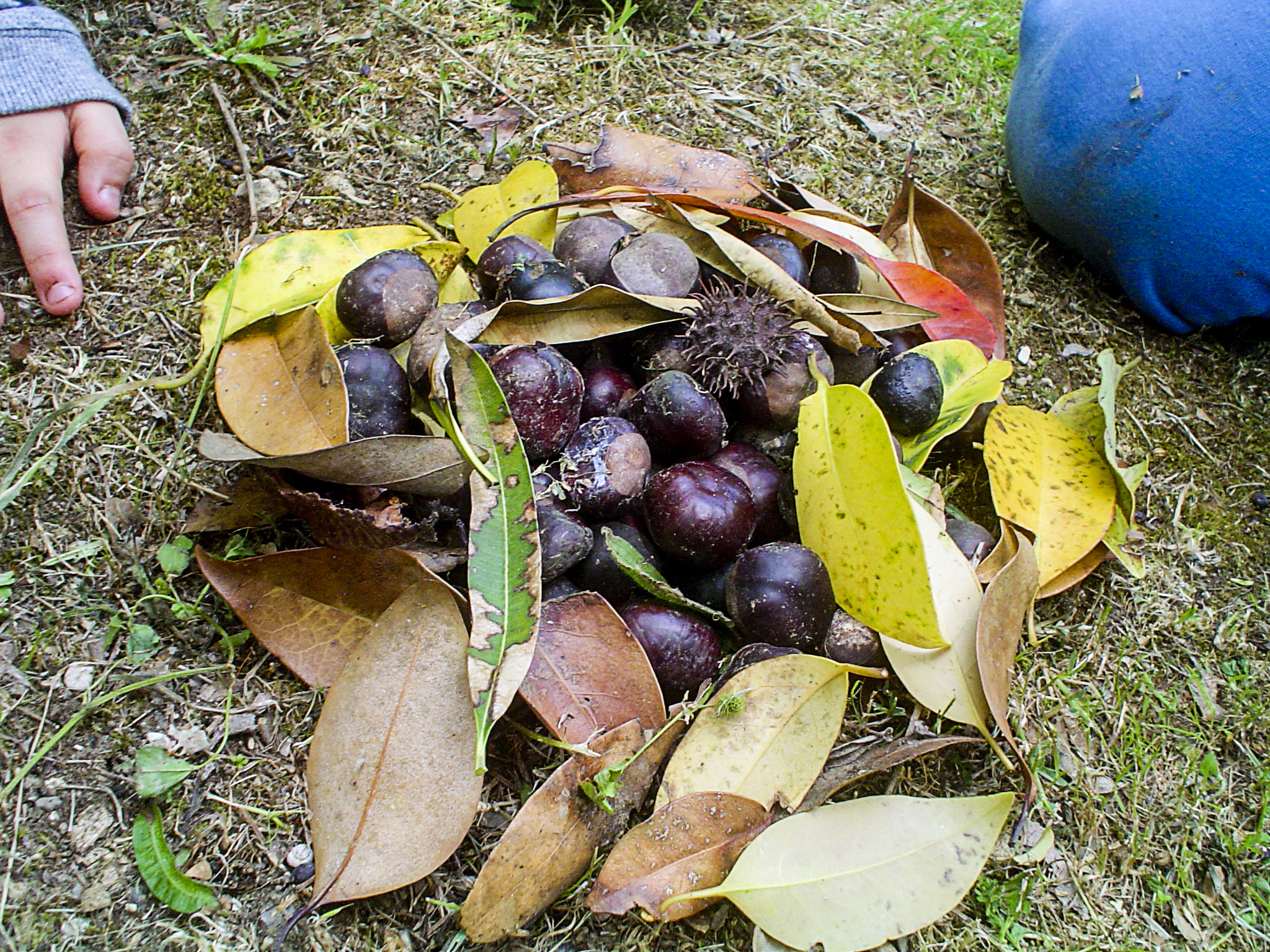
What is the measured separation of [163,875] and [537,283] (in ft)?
3.27

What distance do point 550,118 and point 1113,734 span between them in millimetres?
1718

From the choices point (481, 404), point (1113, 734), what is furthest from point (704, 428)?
point (1113, 734)

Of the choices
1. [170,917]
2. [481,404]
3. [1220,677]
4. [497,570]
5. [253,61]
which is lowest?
[170,917]

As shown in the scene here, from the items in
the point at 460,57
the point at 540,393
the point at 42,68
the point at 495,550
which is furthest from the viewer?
the point at 460,57

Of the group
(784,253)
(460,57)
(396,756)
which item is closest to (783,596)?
(396,756)

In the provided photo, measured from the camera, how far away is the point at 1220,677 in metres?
1.56

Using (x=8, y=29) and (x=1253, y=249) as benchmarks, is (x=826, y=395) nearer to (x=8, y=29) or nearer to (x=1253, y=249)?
(x=1253, y=249)

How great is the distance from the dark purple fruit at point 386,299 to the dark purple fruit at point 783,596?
2.28 ft

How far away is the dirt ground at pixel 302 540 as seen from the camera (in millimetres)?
1154

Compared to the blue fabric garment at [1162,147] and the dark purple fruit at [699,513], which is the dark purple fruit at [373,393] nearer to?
the dark purple fruit at [699,513]

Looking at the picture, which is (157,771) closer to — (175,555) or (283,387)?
(175,555)

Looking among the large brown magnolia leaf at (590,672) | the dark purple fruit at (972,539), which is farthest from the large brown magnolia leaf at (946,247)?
the large brown magnolia leaf at (590,672)

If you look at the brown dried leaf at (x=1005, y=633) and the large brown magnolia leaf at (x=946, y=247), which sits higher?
the large brown magnolia leaf at (x=946, y=247)

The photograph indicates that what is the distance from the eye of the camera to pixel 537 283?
1.48 meters
